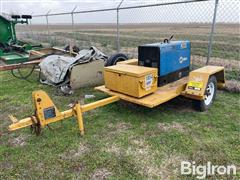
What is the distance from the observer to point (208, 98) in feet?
14.8

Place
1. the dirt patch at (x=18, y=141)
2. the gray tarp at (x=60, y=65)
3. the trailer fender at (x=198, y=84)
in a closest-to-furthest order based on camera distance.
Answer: the dirt patch at (x=18, y=141) → the trailer fender at (x=198, y=84) → the gray tarp at (x=60, y=65)

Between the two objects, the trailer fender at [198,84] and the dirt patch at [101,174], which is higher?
the trailer fender at [198,84]

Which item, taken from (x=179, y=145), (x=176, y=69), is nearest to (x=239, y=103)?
(x=176, y=69)

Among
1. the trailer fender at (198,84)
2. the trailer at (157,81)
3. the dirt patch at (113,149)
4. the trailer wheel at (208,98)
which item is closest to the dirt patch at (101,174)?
the dirt patch at (113,149)

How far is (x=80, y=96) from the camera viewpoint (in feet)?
17.5

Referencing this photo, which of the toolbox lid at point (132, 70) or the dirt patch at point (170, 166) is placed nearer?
the dirt patch at point (170, 166)

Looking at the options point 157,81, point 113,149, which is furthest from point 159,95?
point 113,149

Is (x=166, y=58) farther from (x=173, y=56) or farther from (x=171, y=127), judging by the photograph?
(x=171, y=127)

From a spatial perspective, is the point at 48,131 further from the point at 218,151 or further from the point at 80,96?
the point at 218,151

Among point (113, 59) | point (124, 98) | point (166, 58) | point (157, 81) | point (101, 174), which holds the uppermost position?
point (166, 58)
